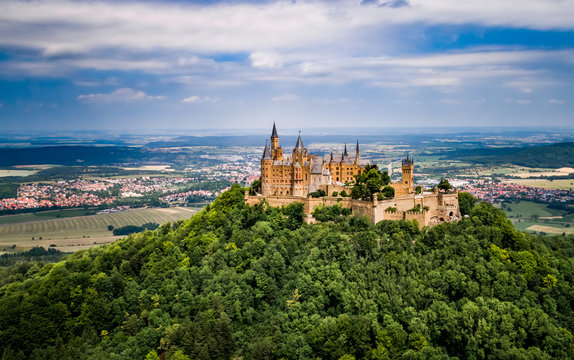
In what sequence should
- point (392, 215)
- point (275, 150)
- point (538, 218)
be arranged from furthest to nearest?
1. point (538, 218)
2. point (275, 150)
3. point (392, 215)

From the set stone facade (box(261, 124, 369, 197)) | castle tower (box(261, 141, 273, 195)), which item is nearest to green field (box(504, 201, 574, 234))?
stone facade (box(261, 124, 369, 197))

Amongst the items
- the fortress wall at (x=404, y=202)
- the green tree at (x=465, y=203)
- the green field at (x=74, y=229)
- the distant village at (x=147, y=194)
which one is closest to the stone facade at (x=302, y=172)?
the fortress wall at (x=404, y=202)

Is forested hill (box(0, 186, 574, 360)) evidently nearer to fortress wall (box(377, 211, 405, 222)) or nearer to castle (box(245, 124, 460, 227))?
fortress wall (box(377, 211, 405, 222))

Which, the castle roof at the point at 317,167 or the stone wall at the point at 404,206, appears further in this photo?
the castle roof at the point at 317,167

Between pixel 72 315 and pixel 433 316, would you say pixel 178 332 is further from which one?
pixel 433 316

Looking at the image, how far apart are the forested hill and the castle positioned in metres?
2.32

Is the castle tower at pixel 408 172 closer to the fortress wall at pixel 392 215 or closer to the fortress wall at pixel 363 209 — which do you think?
the fortress wall at pixel 392 215

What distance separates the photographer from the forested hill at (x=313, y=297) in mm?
50562

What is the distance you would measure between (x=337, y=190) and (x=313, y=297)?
21053 mm

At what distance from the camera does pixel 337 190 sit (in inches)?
2884

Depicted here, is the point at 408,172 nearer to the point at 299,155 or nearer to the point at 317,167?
the point at 317,167

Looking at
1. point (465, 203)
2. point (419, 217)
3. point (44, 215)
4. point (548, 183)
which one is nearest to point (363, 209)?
point (419, 217)

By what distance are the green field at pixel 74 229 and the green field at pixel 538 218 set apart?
92878mm

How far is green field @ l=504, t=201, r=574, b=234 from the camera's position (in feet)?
370
